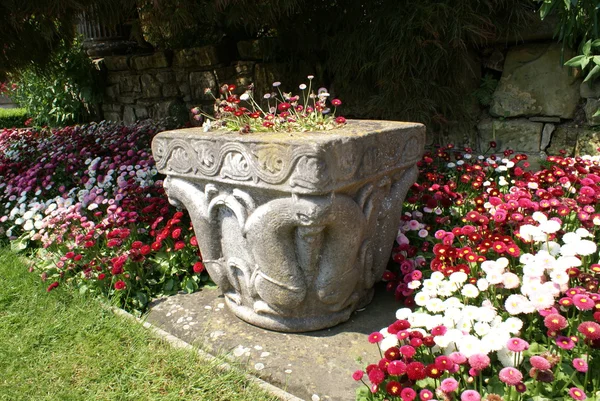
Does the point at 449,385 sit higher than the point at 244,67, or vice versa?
the point at 244,67

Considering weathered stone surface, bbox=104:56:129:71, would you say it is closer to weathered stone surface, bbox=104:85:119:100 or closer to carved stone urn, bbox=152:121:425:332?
weathered stone surface, bbox=104:85:119:100

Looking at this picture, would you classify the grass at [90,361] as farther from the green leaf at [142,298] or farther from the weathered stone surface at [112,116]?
the weathered stone surface at [112,116]

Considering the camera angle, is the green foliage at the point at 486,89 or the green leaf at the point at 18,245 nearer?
the green leaf at the point at 18,245

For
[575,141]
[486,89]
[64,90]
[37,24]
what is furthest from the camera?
[64,90]

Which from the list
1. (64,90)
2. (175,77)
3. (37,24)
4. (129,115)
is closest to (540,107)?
(175,77)

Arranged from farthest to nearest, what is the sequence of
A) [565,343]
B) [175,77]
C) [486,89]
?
1. [175,77]
2. [486,89]
3. [565,343]

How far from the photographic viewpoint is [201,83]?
191 inches

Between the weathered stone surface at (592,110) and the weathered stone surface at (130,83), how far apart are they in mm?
4393

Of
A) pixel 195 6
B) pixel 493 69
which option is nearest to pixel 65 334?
pixel 195 6

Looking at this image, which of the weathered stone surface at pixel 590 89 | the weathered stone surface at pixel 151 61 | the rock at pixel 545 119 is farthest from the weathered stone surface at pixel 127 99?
the weathered stone surface at pixel 590 89

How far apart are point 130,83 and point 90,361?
429cm

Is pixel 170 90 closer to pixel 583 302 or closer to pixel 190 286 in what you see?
pixel 190 286

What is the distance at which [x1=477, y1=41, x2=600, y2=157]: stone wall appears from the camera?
3123 millimetres

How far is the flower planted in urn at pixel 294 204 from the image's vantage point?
5.59ft
